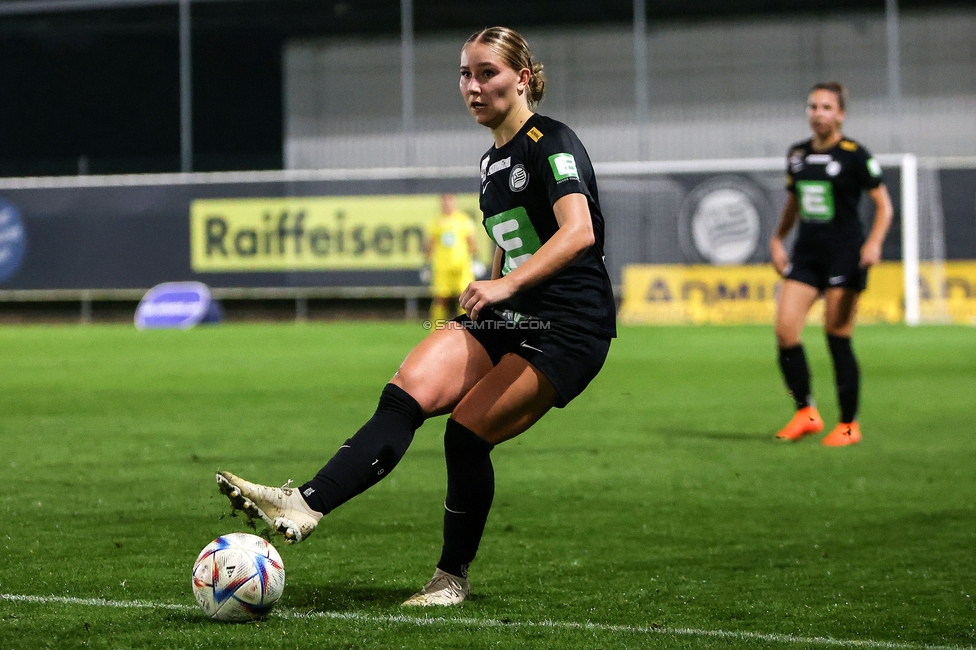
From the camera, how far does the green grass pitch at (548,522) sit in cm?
436

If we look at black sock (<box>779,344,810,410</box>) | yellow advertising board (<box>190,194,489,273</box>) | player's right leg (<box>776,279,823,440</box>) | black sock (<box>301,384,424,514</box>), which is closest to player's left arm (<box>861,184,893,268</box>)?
player's right leg (<box>776,279,823,440</box>)

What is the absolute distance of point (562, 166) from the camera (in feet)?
14.3

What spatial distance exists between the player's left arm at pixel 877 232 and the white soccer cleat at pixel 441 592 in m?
5.32

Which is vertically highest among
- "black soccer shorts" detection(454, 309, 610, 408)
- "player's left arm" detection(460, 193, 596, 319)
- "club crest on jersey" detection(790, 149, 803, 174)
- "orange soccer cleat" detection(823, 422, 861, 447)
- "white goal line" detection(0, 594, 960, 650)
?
"club crest on jersey" detection(790, 149, 803, 174)

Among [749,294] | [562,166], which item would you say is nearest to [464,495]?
[562,166]

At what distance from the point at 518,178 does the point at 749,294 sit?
768 inches

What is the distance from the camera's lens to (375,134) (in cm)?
3375

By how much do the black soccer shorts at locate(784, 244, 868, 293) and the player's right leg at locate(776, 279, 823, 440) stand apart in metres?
0.06

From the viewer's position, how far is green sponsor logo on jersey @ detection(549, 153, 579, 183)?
4355 millimetres

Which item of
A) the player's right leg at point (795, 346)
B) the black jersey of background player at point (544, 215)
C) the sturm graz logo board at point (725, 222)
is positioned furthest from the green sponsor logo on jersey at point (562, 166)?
the sturm graz logo board at point (725, 222)

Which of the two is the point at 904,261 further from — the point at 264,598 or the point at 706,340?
the point at 264,598

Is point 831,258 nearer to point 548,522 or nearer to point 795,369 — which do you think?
point 795,369

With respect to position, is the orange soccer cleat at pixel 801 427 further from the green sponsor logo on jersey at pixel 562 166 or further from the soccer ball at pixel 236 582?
the soccer ball at pixel 236 582

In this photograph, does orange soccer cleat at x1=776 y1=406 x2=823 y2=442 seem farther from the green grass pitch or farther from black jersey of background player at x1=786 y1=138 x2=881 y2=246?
black jersey of background player at x1=786 y1=138 x2=881 y2=246
